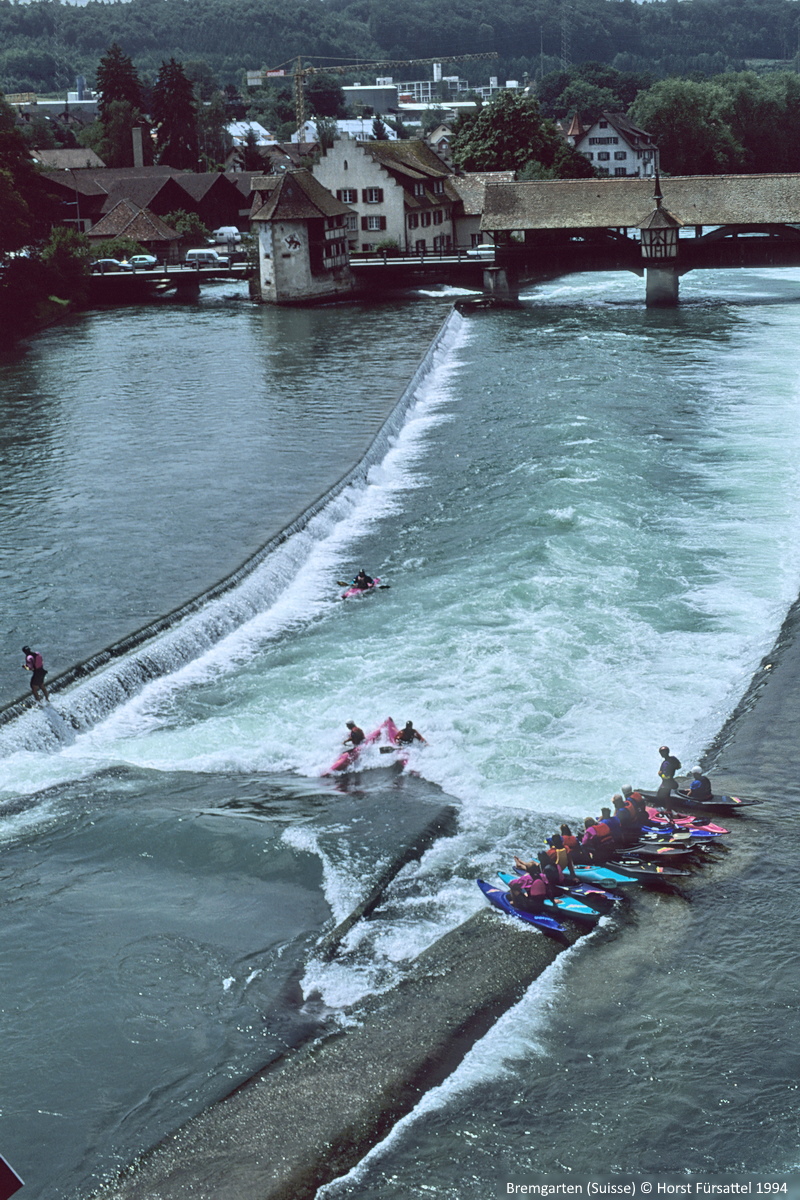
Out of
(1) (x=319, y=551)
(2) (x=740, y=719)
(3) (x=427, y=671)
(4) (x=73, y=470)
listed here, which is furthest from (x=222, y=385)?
(2) (x=740, y=719)

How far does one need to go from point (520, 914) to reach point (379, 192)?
70829mm

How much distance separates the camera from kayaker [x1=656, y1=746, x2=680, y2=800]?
17984mm

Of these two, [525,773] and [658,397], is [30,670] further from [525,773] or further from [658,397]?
[658,397]

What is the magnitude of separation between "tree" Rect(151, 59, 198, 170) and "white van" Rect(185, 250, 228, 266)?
34.5 m

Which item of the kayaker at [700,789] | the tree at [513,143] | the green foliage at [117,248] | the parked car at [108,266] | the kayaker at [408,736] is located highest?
the tree at [513,143]

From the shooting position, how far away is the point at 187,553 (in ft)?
96.9

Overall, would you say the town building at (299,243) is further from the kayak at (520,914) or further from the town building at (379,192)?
the kayak at (520,914)

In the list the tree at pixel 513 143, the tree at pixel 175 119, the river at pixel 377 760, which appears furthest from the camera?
the tree at pixel 175 119

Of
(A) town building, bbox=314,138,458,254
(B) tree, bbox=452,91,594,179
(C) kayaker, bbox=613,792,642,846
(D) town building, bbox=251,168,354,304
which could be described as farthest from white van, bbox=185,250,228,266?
(C) kayaker, bbox=613,792,642,846

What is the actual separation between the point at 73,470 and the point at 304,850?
2322 cm

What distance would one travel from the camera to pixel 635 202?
6838cm

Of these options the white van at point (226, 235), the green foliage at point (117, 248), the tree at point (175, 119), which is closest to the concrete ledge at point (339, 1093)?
the green foliage at point (117, 248)

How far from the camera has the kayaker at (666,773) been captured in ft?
59.0

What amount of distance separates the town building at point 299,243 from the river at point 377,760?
27.4m
